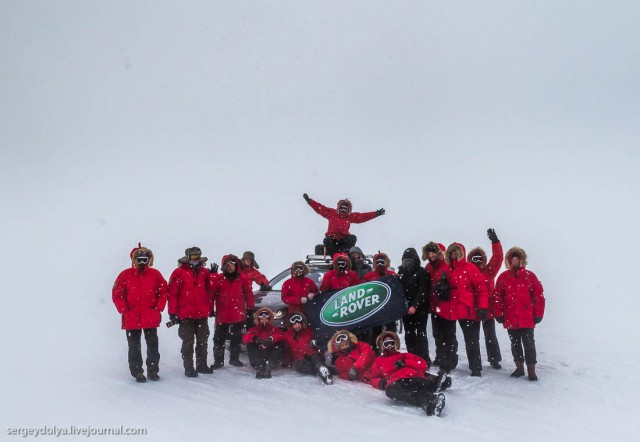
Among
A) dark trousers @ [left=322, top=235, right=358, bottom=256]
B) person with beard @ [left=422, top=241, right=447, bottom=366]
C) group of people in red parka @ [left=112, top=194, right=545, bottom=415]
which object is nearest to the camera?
group of people in red parka @ [left=112, top=194, right=545, bottom=415]

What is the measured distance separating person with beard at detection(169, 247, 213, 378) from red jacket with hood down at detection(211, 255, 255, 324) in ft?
0.79

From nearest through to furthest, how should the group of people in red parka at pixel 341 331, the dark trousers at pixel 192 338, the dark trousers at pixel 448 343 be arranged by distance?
the group of people in red parka at pixel 341 331, the dark trousers at pixel 192 338, the dark trousers at pixel 448 343

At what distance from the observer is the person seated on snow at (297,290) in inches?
364

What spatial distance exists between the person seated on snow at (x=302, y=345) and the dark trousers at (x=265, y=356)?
0.55 feet

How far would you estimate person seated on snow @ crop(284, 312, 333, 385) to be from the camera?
28.3ft

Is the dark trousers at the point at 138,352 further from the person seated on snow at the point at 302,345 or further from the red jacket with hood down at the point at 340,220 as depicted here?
the red jacket with hood down at the point at 340,220

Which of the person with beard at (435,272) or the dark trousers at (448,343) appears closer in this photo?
the dark trousers at (448,343)

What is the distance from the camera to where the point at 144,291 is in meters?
8.10

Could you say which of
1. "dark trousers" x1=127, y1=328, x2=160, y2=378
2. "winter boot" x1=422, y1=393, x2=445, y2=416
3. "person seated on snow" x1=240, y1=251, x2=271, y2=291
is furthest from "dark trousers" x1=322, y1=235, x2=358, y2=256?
"winter boot" x1=422, y1=393, x2=445, y2=416

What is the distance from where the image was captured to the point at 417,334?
29.7 feet

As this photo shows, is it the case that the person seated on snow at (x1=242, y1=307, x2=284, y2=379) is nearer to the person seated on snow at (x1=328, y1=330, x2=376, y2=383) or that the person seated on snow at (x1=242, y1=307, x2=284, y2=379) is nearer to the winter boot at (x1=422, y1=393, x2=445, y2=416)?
the person seated on snow at (x1=328, y1=330, x2=376, y2=383)

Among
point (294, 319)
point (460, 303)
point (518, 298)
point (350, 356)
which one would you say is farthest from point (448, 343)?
point (294, 319)

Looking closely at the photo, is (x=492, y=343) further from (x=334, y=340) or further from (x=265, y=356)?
(x=265, y=356)

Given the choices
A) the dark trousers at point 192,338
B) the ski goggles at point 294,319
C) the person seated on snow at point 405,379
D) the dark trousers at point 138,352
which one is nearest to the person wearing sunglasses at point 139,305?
the dark trousers at point 138,352
